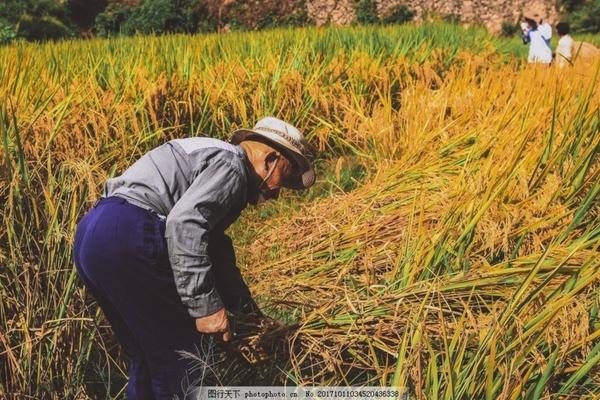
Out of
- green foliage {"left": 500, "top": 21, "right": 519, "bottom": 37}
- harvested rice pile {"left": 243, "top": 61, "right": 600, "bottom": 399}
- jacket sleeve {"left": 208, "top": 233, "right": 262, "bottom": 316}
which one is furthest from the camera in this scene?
green foliage {"left": 500, "top": 21, "right": 519, "bottom": 37}

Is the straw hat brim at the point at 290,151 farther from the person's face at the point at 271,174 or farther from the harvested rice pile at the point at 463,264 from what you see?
the harvested rice pile at the point at 463,264

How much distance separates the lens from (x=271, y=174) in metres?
1.82

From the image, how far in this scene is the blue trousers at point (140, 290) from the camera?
162 cm

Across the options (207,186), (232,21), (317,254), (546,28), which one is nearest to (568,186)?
(317,254)

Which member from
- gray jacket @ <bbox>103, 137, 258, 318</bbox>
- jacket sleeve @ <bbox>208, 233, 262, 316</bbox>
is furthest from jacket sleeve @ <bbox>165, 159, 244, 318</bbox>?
jacket sleeve @ <bbox>208, 233, 262, 316</bbox>

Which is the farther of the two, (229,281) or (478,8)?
(478,8)

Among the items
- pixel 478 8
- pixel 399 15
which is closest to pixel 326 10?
pixel 399 15

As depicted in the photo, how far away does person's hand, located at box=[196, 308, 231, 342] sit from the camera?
1666mm

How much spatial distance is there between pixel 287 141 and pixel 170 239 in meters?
0.41

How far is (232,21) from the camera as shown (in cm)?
Answer: 1471

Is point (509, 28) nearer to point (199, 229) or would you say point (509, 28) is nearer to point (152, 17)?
point (152, 17)

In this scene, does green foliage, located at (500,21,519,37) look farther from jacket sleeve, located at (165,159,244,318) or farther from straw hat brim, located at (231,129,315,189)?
jacket sleeve, located at (165,159,244,318)

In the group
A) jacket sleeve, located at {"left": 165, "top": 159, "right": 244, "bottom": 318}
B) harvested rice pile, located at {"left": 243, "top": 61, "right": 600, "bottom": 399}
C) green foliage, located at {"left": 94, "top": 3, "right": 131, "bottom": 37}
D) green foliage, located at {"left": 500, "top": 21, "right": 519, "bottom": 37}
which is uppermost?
jacket sleeve, located at {"left": 165, "top": 159, "right": 244, "bottom": 318}

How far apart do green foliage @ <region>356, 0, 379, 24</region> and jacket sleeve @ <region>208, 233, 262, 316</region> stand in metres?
14.0
